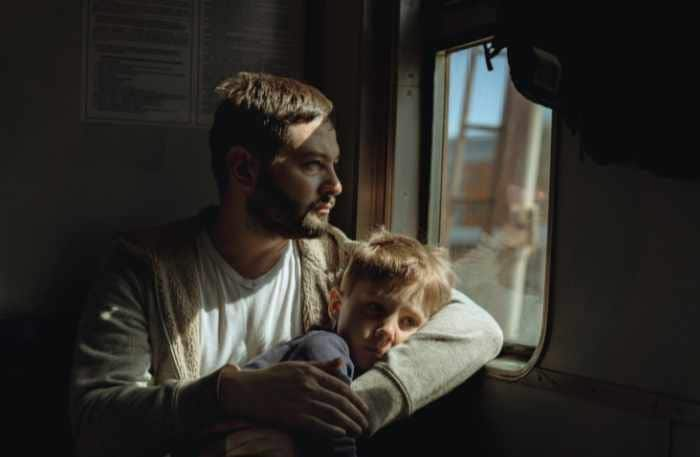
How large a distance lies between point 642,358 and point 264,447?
0.88 m

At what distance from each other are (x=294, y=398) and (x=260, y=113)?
0.87 m

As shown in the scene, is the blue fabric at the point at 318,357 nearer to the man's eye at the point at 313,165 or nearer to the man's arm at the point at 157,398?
the man's arm at the point at 157,398

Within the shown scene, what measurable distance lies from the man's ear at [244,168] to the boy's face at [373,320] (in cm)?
44

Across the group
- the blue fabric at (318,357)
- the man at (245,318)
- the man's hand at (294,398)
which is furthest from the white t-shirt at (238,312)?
the man's hand at (294,398)

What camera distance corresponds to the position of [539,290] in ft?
6.98

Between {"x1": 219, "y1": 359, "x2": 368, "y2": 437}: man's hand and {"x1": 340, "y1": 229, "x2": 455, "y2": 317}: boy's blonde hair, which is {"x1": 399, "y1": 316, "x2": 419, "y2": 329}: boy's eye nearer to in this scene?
{"x1": 340, "y1": 229, "x2": 455, "y2": 317}: boy's blonde hair

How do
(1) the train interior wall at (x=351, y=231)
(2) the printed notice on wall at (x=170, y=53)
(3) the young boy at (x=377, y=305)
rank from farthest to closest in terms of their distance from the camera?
(2) the printed notice on wall at (x=170, y=53) < (3) the young boy at (x=377, y=305) < (1) the train interior wall at (x=351, y=231)

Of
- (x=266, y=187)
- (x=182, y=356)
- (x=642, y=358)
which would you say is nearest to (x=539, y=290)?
(x=642, y=358)

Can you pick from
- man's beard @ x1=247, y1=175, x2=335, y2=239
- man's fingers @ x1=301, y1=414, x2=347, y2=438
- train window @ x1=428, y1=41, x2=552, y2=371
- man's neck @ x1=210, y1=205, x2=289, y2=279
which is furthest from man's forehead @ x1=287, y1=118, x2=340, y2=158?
man's fingers @ x1=301, y1=414, x2=347, y2=438

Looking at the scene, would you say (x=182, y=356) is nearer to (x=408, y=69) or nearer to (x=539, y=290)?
(x=539, y=290)

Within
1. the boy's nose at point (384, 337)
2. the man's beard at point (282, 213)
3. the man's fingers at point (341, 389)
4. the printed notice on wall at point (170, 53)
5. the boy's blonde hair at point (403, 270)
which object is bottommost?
the man's fingers at point (341, 389)

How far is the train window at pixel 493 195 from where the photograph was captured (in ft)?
7.09

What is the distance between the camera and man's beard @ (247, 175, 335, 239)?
2070mm

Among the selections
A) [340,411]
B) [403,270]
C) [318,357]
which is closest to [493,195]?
[403,270]
